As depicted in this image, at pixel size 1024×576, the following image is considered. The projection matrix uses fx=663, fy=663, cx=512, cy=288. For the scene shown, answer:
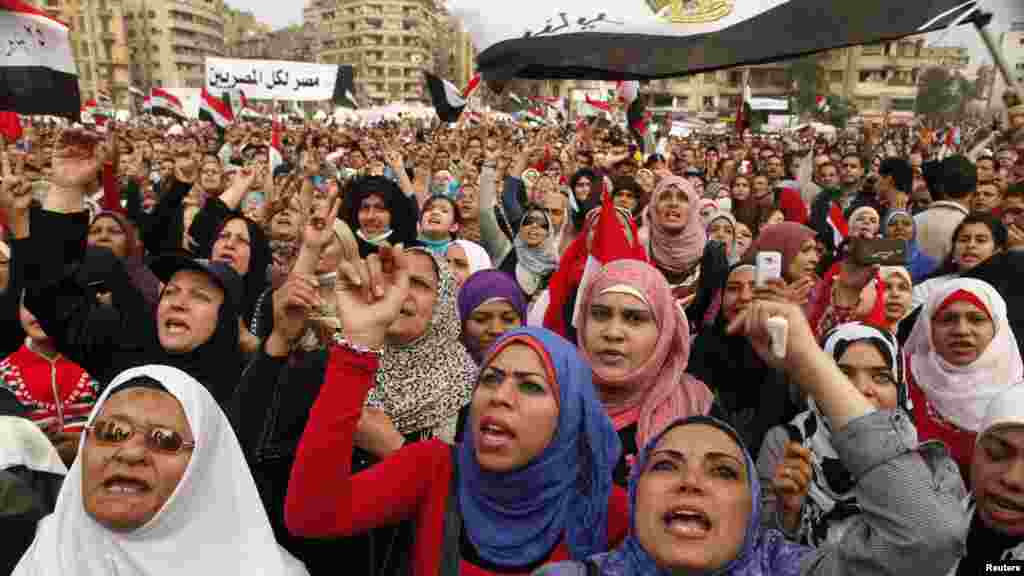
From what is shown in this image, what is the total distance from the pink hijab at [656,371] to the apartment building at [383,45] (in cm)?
8492

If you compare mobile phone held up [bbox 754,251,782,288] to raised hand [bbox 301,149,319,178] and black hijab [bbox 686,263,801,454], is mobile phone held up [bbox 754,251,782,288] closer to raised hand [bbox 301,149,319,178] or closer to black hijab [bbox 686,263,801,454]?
black hijab [bbox 686,263,801,454]

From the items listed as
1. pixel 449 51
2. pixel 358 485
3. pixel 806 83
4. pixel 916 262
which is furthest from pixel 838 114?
pixel 449 51

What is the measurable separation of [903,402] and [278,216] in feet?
12.2

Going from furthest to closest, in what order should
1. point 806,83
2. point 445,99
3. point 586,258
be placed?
point 806,83 < point 445,99 < point 586,258

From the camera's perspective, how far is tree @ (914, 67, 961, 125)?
35656 millimetres

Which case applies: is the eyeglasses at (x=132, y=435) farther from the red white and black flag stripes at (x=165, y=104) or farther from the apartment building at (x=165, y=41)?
the apartment building at (x=165, y=41)

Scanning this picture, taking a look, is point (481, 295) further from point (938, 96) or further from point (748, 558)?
point (938, 96)

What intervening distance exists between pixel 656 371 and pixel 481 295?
875mm

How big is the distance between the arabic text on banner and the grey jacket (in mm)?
21167

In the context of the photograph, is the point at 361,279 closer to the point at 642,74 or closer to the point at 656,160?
the point at 642,74

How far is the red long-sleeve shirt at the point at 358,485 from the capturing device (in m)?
1.43

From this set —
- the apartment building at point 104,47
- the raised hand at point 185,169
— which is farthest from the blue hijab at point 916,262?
the apartment building at point 104,47

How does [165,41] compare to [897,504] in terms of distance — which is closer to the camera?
[897,504]

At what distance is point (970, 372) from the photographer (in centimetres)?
232
